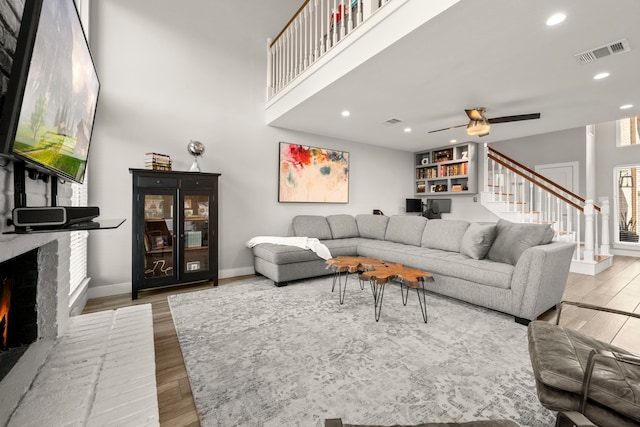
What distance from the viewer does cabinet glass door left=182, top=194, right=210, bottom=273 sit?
3.44 metres

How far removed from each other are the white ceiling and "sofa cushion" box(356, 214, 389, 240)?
160cm

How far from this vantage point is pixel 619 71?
2.72 m

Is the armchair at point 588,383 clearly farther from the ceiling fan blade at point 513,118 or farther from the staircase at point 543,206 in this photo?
the staircase at point 543,206

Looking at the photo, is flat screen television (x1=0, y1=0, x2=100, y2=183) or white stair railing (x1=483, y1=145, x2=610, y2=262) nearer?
flat screen television (x1=0, y1=0, x2=100, y2=183)

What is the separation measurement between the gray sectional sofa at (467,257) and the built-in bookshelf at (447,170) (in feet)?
7.63

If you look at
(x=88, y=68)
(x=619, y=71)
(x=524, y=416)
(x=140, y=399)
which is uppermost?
(x=619, y=71)

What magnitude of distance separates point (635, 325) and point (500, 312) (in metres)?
1.04

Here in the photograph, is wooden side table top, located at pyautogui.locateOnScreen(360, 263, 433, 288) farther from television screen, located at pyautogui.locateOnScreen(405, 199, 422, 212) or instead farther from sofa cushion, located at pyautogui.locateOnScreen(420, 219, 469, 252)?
television screen, located at pyautogui.locateOnScreen(405, 199, 422, 212)

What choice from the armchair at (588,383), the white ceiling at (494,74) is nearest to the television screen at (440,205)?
the white ceiling at (494,74)

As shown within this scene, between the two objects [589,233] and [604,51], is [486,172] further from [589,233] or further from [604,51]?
[604,51]

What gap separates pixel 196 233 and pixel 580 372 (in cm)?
362

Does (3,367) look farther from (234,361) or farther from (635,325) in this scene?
(635,325)

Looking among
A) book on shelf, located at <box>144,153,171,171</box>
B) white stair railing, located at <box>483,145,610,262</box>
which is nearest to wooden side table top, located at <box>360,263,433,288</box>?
book on shelf, located at <box>144,153,171,171</box>

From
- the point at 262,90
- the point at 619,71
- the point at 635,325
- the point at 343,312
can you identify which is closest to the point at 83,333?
the point at 343,312
